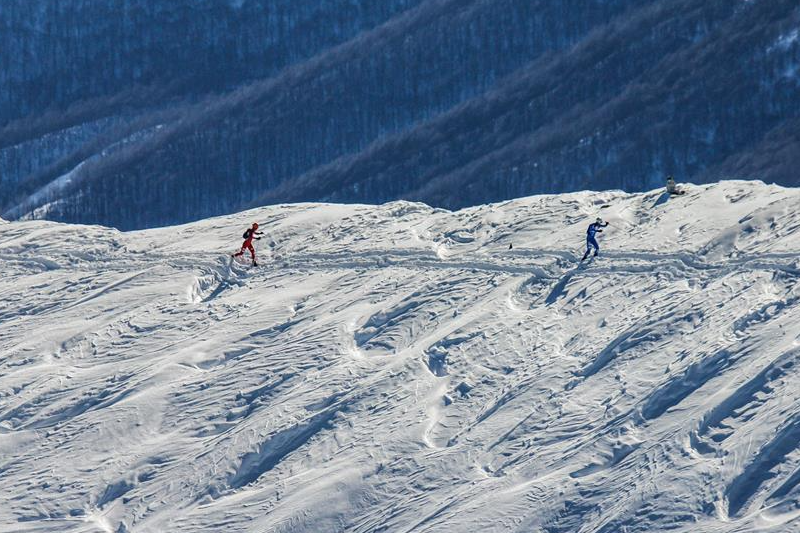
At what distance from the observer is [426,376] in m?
28.1

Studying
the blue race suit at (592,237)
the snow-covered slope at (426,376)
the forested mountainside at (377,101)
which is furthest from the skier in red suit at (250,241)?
the forested mountainside at (377,101)

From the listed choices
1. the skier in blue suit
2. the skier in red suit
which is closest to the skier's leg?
the skier in blue suit

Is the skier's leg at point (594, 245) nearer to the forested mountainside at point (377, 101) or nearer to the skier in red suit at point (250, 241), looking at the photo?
the skier in red suit at point (250, 241)

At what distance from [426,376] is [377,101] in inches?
1401

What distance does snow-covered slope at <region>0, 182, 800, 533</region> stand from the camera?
24.6 meters

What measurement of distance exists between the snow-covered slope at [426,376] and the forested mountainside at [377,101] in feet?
75.2

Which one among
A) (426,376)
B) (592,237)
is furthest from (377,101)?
(426,376)

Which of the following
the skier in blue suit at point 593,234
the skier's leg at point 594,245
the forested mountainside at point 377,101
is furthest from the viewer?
the forested mountainside at point 377,101

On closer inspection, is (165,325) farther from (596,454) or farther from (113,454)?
(596,454)

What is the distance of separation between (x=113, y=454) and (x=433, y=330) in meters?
6.60

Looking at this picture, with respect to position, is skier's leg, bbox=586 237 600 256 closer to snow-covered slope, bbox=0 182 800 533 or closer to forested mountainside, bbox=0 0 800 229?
snow-covered slope, bbox=0 182 800 533

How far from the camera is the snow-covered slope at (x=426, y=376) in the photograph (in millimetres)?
24609

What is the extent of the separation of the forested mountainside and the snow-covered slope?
22936mm

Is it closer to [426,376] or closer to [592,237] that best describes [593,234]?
[592,237]
